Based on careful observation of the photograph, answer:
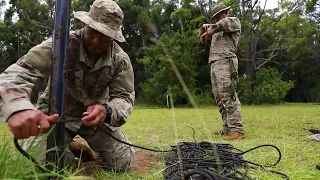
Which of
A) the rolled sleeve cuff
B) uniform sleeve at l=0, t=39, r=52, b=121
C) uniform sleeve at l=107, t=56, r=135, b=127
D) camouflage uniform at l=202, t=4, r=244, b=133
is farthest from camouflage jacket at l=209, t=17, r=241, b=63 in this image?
the rolled sleeve cuff

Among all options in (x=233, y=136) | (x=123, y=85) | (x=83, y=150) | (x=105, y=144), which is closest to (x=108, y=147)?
(x=105, y=144)

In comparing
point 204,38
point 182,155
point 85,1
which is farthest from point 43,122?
point 85,1

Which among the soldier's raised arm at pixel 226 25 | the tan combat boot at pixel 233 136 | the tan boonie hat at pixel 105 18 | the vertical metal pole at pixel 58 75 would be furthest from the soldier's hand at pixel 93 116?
the soldier's raised arm at pixel 226 25

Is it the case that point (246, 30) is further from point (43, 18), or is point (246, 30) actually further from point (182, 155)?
point (182, 155)

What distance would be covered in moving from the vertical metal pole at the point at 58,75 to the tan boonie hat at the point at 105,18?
0.24m

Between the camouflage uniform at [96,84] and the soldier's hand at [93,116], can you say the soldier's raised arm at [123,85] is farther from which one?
the soldier's hand at [93,116]

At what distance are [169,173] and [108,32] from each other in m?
0.85

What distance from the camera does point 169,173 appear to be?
203cm

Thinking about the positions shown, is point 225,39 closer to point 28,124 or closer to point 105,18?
point 105,18

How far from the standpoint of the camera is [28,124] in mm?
1472

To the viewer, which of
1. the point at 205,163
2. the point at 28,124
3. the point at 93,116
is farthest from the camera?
the point at 205,163

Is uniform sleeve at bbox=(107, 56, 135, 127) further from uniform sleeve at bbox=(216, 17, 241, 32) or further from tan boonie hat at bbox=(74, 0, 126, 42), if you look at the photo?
uniform sleeve at bbox=(216, 17, 241, 32)

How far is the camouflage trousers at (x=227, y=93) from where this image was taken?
13.2ft

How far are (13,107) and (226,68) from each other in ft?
9.85
